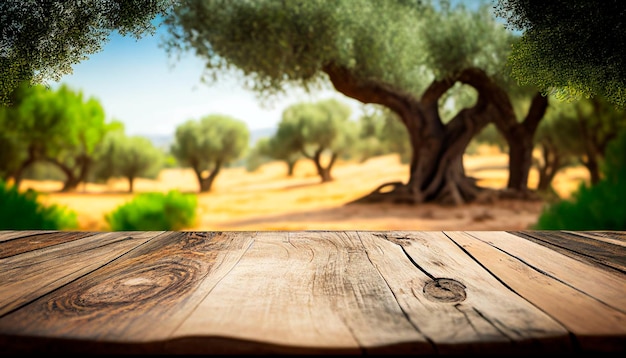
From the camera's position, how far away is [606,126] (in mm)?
13211

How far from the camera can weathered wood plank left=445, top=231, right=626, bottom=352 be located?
1.00 metres

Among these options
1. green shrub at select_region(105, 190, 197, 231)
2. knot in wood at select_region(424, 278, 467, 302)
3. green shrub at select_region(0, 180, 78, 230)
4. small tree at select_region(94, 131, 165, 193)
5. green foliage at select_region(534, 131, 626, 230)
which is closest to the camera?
knot in wood at select_region(424, 278, 467, 302)

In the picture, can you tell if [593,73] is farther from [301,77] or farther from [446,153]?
[446,153]

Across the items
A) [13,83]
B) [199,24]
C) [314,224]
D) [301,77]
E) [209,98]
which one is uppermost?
[199,24]

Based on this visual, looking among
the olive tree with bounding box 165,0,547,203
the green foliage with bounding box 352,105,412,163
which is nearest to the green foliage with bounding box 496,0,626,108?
the olive tree with bounding box 165,0,547,203

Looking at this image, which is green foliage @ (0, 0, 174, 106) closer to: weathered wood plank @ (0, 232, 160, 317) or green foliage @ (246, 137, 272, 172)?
weathered wood plank @ (0, 232, 160, 317)

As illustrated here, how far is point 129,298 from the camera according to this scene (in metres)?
1.28

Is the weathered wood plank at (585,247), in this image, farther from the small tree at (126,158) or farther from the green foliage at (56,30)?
the small tree at (126,158)

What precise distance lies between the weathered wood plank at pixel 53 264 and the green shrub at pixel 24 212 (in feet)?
12.7

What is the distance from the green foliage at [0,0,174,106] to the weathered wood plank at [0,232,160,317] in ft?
2.17

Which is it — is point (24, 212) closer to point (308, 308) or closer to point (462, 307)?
point (308, 308)

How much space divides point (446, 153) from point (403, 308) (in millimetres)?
10470

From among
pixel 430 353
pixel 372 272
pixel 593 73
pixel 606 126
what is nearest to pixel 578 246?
pixel 593 73

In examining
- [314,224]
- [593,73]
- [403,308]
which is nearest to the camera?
[403,308]
